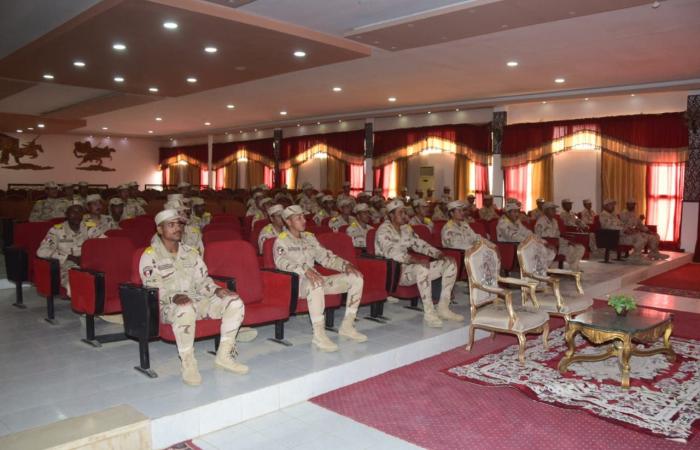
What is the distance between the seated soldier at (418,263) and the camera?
569 centimetres

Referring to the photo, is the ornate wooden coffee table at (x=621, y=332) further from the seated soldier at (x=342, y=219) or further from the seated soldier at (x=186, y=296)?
the seated soldier at (x=342, y=219)

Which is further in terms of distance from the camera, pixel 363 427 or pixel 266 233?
pixel 266 233

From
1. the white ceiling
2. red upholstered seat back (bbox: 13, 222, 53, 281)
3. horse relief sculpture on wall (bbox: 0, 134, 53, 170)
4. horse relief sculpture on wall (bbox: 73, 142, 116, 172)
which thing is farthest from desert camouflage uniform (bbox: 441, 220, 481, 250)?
horse relief sculpture on wall (bbox: 73, 142, 116, 172)

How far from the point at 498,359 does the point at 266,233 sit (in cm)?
245

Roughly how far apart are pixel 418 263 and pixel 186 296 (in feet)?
8.37

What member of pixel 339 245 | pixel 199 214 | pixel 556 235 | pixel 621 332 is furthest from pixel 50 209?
pixel 621 332

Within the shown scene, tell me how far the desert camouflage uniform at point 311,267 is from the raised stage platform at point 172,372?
37cm

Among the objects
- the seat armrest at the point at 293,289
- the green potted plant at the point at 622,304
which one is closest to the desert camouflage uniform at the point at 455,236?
the green potted plant at the point at 622,304

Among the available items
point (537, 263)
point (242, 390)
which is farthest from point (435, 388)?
point (537, 263)

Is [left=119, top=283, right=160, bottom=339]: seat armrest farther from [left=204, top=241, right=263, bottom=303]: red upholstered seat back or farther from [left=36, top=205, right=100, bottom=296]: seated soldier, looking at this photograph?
[left=36, top=205, right=100, bottom=296]: seated soldier

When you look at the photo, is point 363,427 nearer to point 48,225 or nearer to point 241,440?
point 241,440

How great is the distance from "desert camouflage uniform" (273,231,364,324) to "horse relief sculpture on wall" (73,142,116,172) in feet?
69.4

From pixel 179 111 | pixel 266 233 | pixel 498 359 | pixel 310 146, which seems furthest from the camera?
pixel 310 146

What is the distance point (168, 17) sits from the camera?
233 inches
